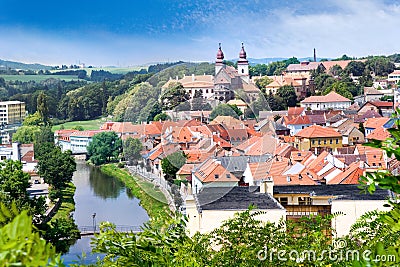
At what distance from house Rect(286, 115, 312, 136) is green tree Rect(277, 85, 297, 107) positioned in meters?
3.72

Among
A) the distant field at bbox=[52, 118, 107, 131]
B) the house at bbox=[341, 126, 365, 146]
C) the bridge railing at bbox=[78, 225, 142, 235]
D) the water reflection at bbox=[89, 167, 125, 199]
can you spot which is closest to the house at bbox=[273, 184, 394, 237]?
the bridge railing at bbox=[78, 225, 142, 235]

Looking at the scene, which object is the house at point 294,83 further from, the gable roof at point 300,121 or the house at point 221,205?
the house at point 221,205

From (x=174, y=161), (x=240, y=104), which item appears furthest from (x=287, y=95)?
(x=174, y=161)

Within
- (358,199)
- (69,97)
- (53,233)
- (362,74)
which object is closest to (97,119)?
(69,97)

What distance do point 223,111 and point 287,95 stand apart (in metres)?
14.1

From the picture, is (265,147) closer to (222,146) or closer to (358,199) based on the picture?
(222,146)

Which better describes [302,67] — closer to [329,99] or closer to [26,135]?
[329,99]

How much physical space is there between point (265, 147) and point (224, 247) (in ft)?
1.42

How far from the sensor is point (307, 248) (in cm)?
162

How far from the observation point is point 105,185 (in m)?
9.59

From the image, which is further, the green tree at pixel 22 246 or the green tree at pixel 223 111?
the green tree at pixel 223 111

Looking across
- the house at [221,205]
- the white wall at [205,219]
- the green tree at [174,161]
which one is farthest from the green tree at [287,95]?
the green tree at [174,161]

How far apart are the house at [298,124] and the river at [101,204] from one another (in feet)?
12.0

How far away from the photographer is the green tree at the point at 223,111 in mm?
2059
